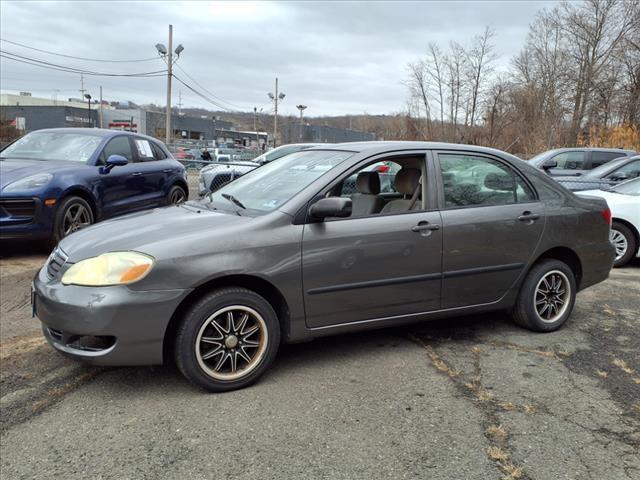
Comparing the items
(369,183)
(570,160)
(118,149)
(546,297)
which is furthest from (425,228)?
(570,160)

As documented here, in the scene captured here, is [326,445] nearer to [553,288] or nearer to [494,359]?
[494,359]

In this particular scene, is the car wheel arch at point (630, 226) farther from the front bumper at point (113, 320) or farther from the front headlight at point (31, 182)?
the front headlight at point (31, 182)

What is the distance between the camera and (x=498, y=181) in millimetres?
4316

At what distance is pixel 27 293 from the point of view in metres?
5.42

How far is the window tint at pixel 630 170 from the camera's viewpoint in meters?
9.99

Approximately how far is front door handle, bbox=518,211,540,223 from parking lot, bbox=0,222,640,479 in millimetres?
949

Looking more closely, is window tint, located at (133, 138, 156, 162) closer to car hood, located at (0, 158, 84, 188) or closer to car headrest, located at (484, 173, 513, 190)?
car hood, located at (0, 158, 84, 188)

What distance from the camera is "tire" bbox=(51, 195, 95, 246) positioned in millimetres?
Result: 6555

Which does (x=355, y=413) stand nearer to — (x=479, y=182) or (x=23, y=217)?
(x=479, y=182)

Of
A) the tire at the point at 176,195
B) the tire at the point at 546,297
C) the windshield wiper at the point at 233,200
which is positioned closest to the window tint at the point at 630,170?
the tire at the point at 546,297

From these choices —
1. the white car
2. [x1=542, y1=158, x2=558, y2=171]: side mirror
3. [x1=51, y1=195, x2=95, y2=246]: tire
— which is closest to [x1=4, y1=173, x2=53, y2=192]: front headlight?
[x1=51, y1=195, x2=95, y2=246]: tire

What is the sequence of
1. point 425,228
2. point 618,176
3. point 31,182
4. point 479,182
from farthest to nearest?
point 618,176, point 31,182, point 479,182, point 425,228

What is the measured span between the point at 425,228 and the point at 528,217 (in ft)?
3.28

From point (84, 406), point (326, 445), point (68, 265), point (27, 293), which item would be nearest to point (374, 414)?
point (326, 445)
